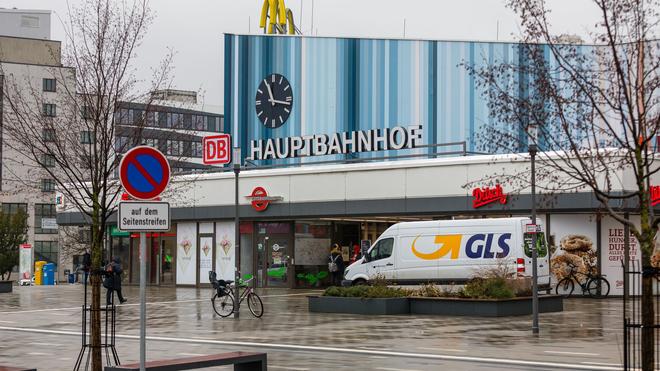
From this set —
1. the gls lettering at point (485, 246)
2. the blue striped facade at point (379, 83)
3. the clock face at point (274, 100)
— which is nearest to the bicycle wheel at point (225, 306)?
the gls lettering at point (485, 246)

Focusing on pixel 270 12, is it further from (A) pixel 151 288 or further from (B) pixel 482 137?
(B) pixel 482 137

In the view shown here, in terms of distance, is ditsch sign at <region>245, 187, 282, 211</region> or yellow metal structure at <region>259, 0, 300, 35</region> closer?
ditsch sign at <region>245, 187, 282, 211</region>

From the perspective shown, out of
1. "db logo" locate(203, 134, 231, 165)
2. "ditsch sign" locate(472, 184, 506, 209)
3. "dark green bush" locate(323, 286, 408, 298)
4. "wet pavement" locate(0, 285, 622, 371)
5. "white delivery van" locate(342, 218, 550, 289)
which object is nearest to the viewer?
"wet pavement" locate(0, 285, 622, 371)

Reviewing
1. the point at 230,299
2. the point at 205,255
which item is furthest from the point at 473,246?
the point at 205,255

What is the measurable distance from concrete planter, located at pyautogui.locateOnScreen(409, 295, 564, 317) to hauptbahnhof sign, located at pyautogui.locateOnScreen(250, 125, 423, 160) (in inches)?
631

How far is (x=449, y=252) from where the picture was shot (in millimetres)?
32094

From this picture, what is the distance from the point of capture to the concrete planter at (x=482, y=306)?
25938mm

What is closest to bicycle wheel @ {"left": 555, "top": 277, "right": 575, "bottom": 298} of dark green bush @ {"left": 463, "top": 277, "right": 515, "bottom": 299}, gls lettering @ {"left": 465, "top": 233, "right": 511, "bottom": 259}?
gls lettering @ {"left": 465, "top": 233, "right": 511, "bottom": 259}

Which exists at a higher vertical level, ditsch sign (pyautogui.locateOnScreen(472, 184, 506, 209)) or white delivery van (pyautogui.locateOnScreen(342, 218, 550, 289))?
ditsch sign (pyautogui.locateOnScreen(472, 184, 506, 209))

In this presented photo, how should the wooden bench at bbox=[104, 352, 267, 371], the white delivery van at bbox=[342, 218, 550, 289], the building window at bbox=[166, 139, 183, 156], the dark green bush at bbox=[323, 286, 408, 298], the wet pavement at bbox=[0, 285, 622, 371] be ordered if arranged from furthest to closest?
the white delivery van at bbox=[342, 218, 550, 289] < the dark green bush at bbox=[323, 286, 408, 298] < the building window at bbox=[166, 139, 183, 156] < the wet pavement at bbox=[0, 285, 622, 371] < the wooden bench at bbox=[104, 352, 267, 371]

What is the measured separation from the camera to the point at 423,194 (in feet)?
129

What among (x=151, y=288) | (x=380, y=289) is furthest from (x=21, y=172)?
(x=380, y=289)

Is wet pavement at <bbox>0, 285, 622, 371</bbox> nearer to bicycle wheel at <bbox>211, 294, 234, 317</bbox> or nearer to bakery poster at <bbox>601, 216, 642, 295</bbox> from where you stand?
bicycle wheel at <bbox>211, 294, 234, 317</bbox>

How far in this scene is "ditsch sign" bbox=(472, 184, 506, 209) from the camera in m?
36.8
